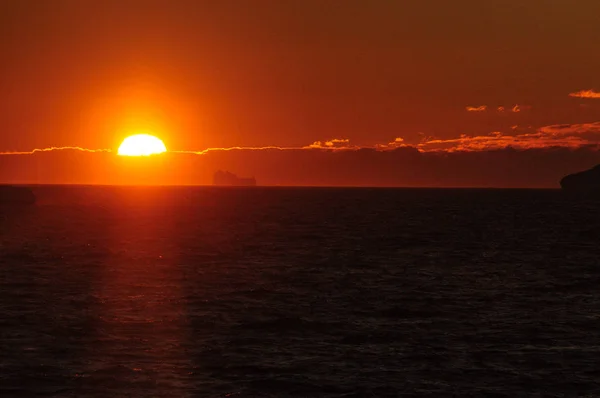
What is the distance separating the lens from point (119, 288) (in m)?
46.2

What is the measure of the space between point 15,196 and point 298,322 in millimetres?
171068

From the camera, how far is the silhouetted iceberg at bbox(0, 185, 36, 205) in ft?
630

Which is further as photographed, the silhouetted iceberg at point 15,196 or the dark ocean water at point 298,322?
the silhouetted iceberg at point 15,196

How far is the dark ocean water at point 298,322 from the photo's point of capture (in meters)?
25.5

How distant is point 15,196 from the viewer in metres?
192

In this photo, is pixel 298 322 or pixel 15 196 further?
pixel 15 196

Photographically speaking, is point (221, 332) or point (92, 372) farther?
point (221, 332)

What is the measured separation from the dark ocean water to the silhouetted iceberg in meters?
127

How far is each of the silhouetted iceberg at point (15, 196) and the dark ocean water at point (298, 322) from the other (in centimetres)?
12712

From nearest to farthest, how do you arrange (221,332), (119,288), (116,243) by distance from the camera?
(221,332) < (119,288) < (116,243)

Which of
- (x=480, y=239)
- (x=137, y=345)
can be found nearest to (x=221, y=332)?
(x=137, y=345)

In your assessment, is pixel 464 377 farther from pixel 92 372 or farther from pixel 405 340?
pixel 92 372

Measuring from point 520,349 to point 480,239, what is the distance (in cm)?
5961

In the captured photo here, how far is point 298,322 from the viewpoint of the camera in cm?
3531
